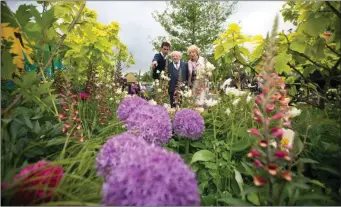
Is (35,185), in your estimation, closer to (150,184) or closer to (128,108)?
(150,184)

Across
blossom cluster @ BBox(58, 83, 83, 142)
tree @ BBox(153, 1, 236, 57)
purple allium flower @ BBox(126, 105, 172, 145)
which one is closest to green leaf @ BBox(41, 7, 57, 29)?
blossom cluster @ BBox(58, 83, 83, 142)

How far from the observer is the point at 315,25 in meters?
2.36

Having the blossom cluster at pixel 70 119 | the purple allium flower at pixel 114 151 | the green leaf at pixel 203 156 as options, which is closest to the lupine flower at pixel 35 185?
the purple allium flower at pixel 114 151

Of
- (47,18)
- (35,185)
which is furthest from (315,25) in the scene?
(35,185)

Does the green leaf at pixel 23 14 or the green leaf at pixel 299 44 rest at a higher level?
the green leaf at pixel 23 14

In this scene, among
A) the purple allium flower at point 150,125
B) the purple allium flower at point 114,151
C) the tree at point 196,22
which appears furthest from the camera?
the tree at point 196,22

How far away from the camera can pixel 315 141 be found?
7.62 feet

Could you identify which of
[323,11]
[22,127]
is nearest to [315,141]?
[323,11]

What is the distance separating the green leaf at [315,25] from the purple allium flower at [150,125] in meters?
1.12

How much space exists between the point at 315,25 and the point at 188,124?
109 centimetres

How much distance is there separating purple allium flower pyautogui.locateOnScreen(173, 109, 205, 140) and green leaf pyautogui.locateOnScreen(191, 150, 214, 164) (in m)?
0.15

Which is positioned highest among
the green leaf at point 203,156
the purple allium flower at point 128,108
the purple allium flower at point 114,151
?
the purple allium flower at point 128,108

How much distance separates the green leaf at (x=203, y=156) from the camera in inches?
99.7

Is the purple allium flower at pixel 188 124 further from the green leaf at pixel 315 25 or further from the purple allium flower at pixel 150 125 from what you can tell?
the green leaf at pixel 315 25
